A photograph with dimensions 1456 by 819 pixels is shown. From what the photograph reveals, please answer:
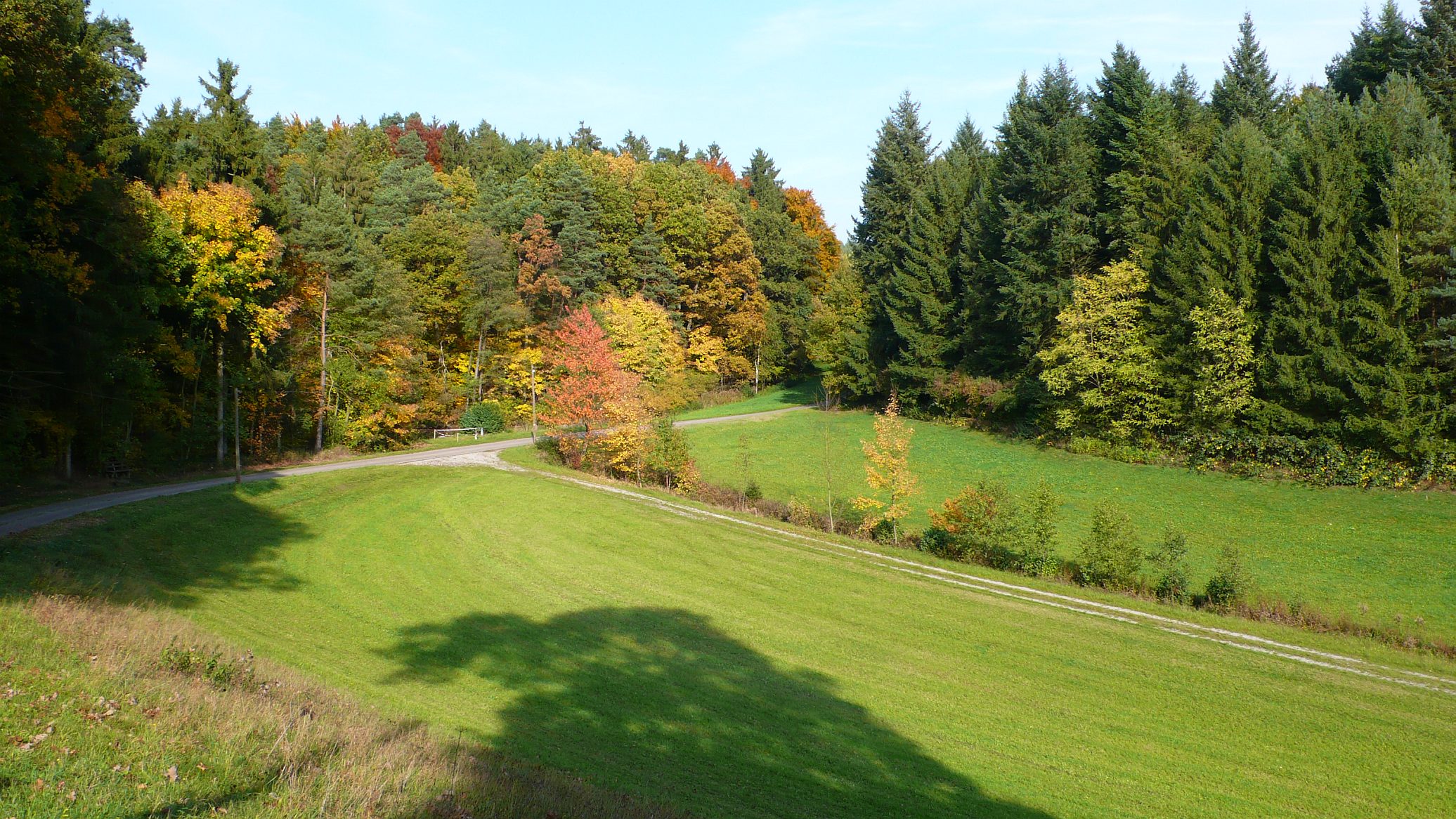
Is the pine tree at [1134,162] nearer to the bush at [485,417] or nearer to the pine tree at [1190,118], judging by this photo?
the pine tree at [1190,118]

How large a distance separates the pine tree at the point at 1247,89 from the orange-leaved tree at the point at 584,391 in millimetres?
32314

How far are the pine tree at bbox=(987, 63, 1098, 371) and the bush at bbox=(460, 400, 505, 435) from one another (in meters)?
29.4

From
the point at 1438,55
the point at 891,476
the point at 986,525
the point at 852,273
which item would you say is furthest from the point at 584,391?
the point at 1438,55

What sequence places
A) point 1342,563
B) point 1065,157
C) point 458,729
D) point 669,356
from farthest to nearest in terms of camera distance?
point 669,356
point 1065,157
point 1342,563
point 458,729

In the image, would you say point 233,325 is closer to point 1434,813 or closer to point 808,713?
point 808,713

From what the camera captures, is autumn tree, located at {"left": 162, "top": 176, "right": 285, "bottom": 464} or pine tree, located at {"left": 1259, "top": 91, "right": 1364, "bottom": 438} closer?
autumn tree, located at {"left": 162, "top": 176, "right": 285, "bottom": 464}

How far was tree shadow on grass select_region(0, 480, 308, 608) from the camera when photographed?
48.5 ft

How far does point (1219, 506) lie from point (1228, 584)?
9734 mm

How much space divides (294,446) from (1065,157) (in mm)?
41363

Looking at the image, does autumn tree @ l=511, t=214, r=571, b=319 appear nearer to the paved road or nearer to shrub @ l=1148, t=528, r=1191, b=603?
the paved road

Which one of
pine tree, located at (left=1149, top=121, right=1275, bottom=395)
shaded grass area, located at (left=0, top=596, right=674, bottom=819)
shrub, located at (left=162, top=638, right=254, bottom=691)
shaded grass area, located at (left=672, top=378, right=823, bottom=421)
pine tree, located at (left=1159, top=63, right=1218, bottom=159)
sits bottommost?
shrub, located at (left=162, top=638, right=254, bottom=691)

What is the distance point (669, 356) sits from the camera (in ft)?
186

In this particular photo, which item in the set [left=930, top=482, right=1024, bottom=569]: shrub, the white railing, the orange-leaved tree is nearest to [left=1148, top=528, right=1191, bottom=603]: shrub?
[left=930, top=482, right=1024, bottom=569]: shrub

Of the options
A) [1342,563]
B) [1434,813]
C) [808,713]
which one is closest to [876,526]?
[1342,563]
